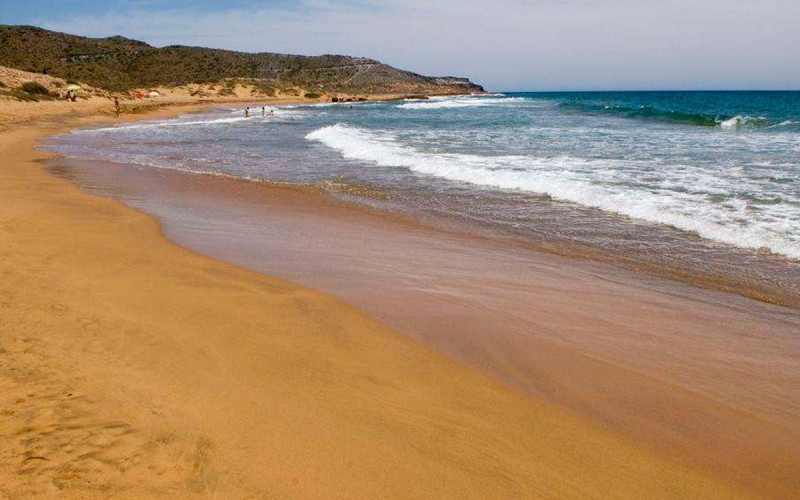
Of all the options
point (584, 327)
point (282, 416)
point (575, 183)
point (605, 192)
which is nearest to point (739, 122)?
point (575, 183)

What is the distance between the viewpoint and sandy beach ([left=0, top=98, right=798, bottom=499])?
2.64 m

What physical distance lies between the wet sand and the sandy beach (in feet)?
0.15

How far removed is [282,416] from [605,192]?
8271mm

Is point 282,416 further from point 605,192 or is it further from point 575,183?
point 575,183

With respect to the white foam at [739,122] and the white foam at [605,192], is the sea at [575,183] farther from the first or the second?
the white foam at [739,122]

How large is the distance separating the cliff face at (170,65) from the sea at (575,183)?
154ft

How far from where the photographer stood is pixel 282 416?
3.14m

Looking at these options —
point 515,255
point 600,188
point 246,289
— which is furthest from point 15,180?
point 600,188

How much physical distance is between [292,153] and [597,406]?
16082 mm

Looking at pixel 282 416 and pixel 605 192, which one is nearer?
pixel 282 416

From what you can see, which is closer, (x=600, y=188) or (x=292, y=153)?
(x=600, y=188)

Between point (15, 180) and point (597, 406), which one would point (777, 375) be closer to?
point (597, 406)

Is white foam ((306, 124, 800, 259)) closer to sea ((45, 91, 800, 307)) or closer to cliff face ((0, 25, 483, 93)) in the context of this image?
sea ((45, 91, 800, 307))

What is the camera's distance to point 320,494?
2.56 m
